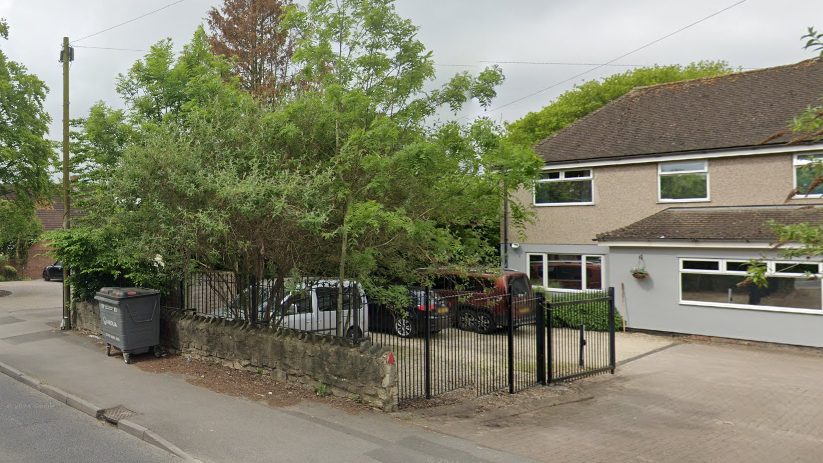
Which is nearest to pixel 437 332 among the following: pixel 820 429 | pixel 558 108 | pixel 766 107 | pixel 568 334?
pixel 568 334

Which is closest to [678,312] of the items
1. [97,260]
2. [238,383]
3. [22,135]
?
[238,383]

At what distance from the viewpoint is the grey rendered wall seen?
1338 centimetres

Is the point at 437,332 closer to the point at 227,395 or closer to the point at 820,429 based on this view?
the point at 227,395

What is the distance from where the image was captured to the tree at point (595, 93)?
35.2 meters

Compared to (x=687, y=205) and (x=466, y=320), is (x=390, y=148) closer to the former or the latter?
(x=466, y=320)

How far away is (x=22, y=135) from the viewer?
2166cm

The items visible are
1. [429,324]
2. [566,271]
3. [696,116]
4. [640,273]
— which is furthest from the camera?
[566,271]

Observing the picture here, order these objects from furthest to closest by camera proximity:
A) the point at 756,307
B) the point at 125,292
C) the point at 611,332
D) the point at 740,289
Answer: the point at 740,289 < the point at 756,307 < the point at 611,332 < the point at 125,292

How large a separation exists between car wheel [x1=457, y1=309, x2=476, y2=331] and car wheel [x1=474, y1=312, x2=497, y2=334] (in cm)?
8

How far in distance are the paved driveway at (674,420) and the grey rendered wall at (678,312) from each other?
2020mm

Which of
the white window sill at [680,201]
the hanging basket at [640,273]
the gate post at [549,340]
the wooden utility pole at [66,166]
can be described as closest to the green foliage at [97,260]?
the wooden utility pole at [66,166]

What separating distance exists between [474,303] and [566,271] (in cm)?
1085

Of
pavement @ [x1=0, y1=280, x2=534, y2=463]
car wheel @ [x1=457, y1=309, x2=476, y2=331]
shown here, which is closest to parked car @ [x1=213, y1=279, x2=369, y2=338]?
pavement @ [x1=0, y1=280, x2=534, y2=463]

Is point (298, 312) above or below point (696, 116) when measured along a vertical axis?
below
